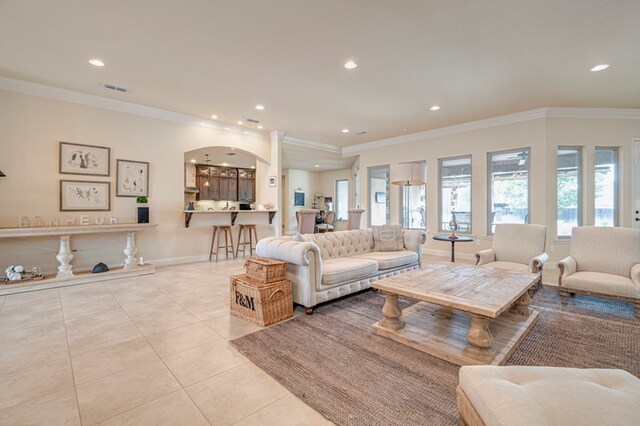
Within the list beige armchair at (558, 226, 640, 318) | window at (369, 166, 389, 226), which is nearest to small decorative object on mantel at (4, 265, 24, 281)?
beige armchair at (558, 226, 640, 318)

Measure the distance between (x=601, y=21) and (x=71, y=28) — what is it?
5.30m

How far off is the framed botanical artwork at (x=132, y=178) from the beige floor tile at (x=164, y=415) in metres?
4.50

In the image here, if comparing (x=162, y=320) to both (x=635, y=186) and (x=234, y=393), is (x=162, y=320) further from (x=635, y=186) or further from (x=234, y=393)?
(x=635, y=186)

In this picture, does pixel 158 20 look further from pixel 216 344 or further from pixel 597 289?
pixel 597 289

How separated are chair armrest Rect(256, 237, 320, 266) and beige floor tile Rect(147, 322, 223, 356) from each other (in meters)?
1.00

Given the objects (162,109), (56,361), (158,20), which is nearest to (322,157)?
(162,109)

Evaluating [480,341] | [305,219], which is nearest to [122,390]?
[480,341]

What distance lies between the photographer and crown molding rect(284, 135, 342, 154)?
771cm

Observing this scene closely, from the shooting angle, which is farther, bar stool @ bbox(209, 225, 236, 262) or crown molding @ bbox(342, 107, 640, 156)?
bar stool @ bbox(209, 225, 236, 262)

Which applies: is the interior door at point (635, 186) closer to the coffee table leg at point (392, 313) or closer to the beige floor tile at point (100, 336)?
the coffee table leg at point (392, 313)

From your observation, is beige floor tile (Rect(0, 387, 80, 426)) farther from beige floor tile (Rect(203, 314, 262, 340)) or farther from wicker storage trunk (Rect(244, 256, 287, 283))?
wicker storage trunk (Rect(244, 256, 287, 283))

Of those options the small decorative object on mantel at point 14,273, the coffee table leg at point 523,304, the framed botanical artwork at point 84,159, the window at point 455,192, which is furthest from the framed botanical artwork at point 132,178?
the window at point 455,192

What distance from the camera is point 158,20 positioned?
2.85 metres

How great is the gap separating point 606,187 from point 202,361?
24.0 ft
